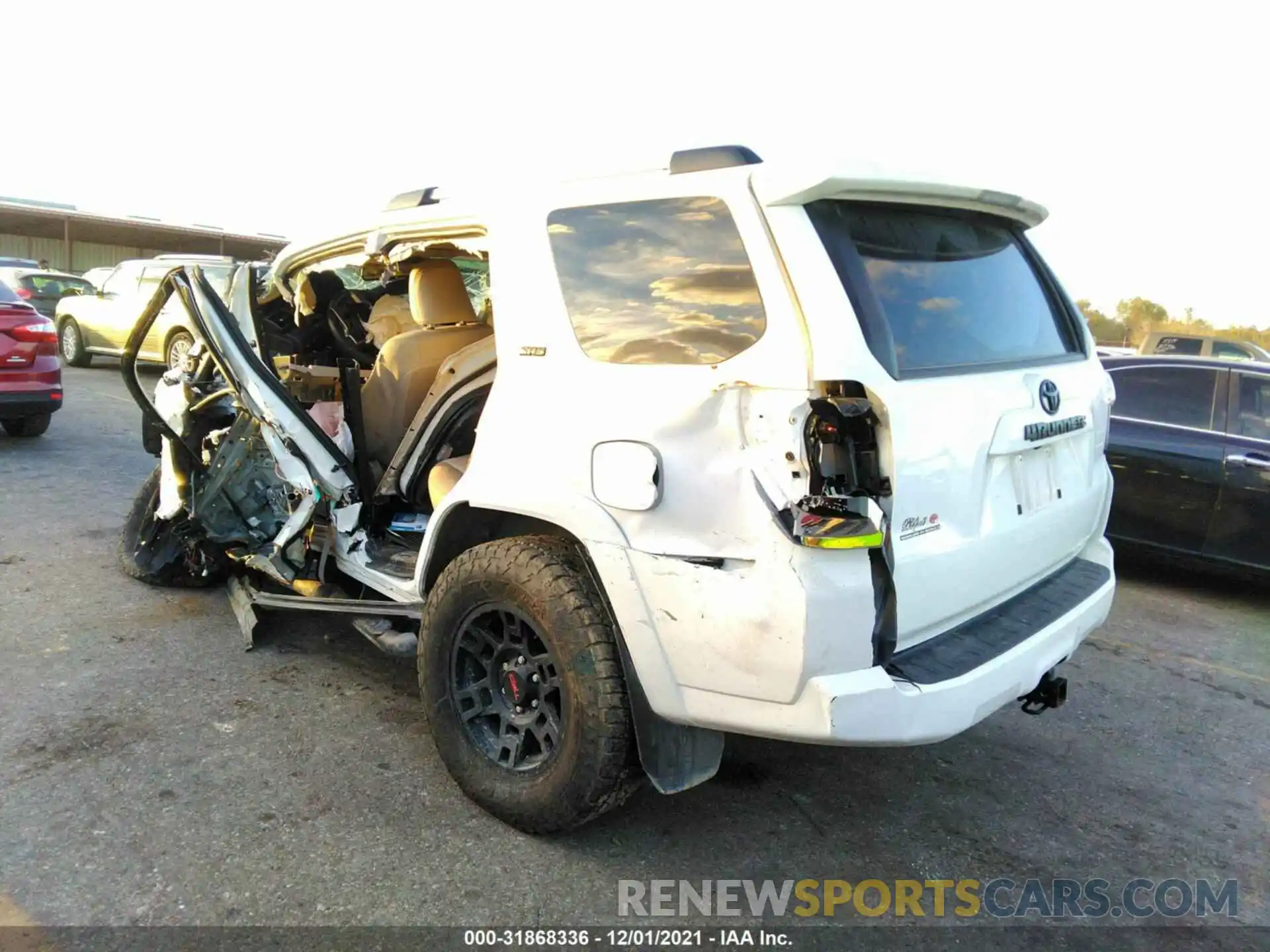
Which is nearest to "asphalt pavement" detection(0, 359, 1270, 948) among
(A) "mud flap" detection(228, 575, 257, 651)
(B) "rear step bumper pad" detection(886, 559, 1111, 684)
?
(A) "mud flap" detection(228, 575, 257, 651)

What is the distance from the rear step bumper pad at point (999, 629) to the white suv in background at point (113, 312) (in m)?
12.0

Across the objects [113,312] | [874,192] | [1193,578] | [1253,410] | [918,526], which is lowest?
[1193,578]

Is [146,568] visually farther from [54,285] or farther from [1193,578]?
[54,285]

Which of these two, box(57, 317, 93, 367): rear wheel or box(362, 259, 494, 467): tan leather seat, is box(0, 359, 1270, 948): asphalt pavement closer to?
box(362, 259, 494, 467): tan leather seat

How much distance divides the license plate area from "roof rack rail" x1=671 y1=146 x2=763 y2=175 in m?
1.21

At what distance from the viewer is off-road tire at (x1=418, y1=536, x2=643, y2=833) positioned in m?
2.65

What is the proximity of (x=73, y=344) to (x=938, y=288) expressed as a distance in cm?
1530

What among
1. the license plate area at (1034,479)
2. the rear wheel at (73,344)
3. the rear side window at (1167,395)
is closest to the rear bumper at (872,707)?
the license plate area at (1034,479)

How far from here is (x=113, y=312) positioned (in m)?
13.8

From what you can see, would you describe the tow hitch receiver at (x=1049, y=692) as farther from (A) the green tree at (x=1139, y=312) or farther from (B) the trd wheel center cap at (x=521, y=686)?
(A) the green tree at (x=1139, y=312)

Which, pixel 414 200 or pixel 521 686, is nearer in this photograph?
pixel 521 686

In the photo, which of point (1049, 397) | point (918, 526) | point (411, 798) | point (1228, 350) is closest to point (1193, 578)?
point (1049, 397)

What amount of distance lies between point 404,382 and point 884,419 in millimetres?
2626

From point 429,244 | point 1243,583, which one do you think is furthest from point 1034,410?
point 1243,583
